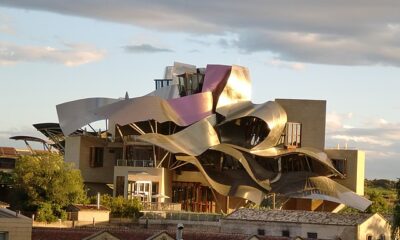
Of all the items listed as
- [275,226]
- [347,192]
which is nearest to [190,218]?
[275,226]

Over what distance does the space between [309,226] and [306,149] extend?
3402 centimetres

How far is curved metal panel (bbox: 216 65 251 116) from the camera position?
106 meters

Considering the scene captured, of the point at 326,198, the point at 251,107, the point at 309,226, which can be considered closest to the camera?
the point at 309,226

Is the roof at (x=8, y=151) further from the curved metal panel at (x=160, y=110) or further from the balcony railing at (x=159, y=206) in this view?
the balcony railing at (x=159, y=206)

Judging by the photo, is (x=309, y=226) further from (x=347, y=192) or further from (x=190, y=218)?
(x=347, y=192)

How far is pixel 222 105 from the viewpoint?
347 feet

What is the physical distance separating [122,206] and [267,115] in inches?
796

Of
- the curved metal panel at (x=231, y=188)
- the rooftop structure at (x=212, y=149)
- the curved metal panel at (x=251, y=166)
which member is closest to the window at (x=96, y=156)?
the rooftop structure at (x=212, y=149)

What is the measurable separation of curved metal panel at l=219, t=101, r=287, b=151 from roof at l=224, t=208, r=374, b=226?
92.4ft

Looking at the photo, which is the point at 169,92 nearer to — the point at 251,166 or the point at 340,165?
the point at 251,166

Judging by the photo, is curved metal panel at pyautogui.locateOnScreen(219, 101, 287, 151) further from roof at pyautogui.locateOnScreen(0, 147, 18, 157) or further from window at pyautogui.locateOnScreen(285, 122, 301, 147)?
roof at pyautogui.locateOnScreen(0, 147, 18, 157)

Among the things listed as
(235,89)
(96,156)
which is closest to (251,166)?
(235,89)

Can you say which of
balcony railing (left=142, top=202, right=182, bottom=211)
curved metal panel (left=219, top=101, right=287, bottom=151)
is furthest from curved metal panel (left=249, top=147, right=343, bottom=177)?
balcony railing (left=142, top=202, right=182, bottom=211)

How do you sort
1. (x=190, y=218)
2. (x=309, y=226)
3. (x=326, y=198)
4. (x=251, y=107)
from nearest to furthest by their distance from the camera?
(x=309, y=226), (x=190, y=218), (x=326, y=198), (x=251, y=107)
